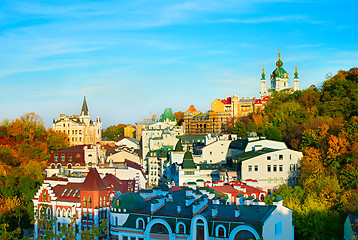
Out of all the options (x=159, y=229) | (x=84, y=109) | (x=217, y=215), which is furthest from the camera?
(x=84, y=109)

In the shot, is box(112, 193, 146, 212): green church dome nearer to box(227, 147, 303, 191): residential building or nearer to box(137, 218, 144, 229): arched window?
box(137, 218, 144, 229): arched window

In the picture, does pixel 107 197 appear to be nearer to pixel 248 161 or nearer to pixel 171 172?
pixel 248 161

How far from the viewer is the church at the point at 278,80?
498ft

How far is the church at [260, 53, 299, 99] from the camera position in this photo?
151837 mm

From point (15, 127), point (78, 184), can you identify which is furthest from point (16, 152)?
point (78, 184)

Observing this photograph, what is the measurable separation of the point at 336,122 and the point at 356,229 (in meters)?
32.6

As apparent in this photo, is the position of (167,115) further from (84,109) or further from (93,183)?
(93,183)

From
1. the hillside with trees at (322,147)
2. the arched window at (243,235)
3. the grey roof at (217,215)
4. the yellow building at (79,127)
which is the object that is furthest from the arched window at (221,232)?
the yellow building at (79,127)

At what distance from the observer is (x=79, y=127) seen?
140250 millimetres

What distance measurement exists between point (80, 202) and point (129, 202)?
8.01 m

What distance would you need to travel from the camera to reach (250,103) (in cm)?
13900

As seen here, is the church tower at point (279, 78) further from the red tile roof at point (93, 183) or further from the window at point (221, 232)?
the window at point (221, 232)

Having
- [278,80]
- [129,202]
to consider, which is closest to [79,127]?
[278,80]

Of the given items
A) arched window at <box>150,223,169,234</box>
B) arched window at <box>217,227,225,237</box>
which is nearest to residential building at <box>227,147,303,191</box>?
arched window at <box>150,223,169,234</box>
